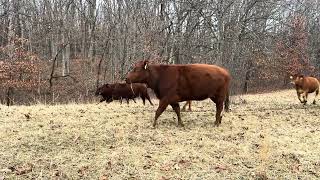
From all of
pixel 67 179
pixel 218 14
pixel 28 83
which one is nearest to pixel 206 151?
pixel 67 179

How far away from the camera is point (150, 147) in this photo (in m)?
8.96

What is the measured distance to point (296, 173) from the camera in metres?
7.80

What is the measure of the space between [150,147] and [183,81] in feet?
8.77

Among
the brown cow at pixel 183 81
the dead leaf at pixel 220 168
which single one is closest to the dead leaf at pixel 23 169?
the dead leaf at pixel 220 168

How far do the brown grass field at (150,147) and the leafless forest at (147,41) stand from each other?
8.59m

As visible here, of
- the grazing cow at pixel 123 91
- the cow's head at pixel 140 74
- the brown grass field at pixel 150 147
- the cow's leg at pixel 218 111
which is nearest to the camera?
the brown grass field at pixel 150 147

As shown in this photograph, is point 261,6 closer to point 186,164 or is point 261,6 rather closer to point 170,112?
point 170,112

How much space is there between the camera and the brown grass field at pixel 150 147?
A: 776 centimetres

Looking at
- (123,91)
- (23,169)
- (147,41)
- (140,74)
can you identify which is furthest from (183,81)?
(147,41)

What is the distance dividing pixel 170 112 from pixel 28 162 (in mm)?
5794

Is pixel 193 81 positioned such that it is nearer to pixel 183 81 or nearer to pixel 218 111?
pixel 183 81

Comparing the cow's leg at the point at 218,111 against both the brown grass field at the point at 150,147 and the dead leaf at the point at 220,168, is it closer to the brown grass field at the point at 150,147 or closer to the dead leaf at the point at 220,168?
the brown grass field at the point at 150,147

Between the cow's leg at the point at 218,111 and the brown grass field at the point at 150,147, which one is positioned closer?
the brown grass field at the point at 150,147

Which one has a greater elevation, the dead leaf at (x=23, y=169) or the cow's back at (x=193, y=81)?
the cow's back at (x=193, y=81)
